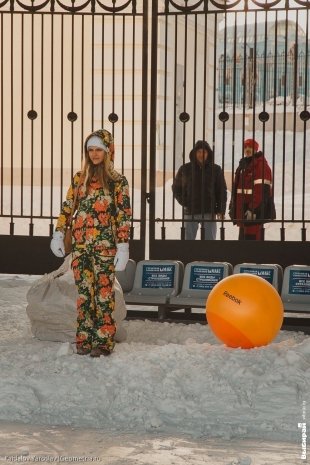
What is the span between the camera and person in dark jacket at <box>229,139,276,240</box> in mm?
10781

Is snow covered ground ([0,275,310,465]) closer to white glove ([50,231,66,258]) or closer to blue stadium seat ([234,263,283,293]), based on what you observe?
white glove ([50,231,66,258])

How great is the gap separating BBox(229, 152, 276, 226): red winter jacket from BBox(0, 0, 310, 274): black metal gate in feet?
0.67

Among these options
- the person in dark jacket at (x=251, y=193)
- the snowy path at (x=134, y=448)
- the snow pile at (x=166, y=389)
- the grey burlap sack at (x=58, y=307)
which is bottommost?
the snowy path at (x=134, y=448)

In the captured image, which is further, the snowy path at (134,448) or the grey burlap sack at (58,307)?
the grey burlap sack at (58,307)

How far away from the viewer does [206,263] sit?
9.35 meters

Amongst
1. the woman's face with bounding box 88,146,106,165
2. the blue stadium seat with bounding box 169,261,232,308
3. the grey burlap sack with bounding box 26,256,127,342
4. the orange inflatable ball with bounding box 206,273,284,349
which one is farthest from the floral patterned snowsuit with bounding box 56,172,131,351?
the blue stadium seat with bounding box 169,261,232,308

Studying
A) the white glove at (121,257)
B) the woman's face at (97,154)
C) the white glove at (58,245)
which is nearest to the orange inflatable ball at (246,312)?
the white glove at (121,257)

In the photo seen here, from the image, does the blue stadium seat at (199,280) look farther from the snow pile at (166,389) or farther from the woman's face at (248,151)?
the woman's face at (248,151)

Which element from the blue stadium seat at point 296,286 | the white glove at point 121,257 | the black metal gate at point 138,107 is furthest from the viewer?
the black metal gate at point 138,107

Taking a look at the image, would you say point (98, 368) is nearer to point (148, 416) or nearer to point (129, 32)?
point (148, 416)

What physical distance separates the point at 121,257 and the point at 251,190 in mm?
4137

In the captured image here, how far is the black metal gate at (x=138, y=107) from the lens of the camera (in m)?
10.3

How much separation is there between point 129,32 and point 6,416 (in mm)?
12643

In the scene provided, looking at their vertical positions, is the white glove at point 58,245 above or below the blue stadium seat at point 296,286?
above
